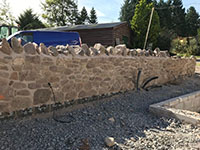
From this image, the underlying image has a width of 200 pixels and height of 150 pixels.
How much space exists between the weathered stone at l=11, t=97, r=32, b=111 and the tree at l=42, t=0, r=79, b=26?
3955 cm

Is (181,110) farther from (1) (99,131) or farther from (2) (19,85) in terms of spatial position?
(2) (19,85)

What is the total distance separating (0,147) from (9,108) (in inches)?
29.5

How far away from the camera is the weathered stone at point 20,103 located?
3.17 m

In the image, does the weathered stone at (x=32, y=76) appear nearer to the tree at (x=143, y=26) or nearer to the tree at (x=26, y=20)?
the tree at (x=143, y=26)

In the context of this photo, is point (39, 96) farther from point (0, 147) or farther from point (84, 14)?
point (84, 14)

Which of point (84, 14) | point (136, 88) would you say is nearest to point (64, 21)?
point (84, 14)

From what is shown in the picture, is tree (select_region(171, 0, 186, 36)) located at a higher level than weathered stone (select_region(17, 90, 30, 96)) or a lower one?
higher

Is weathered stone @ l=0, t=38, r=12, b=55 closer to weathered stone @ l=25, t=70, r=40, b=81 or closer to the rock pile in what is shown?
the rock pile

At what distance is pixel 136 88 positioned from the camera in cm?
621

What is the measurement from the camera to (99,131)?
3361mm

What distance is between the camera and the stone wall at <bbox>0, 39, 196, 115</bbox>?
10.3 feet

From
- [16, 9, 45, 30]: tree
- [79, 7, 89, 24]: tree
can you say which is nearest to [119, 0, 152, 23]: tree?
[79, 7, 89, 24]: tree

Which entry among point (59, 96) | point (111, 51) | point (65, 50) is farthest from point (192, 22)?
point (59, 96)

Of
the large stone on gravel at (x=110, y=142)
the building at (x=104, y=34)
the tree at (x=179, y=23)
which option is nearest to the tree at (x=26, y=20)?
the building at (x=104, y=34)
